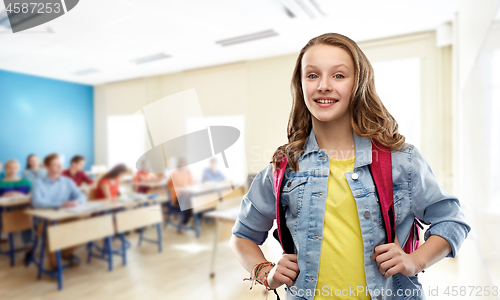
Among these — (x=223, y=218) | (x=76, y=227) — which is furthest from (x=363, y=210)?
(x=76, y=227)

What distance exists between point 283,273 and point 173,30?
5.87 ft

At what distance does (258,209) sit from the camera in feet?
2.09

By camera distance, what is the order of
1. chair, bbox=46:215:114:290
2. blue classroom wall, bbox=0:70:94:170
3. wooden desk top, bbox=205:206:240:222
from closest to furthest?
blue classroom wall, bbox=0:70:94:170
chair, bbox=46:215:114:290
wooden desk top, bbox=205:206:240:222

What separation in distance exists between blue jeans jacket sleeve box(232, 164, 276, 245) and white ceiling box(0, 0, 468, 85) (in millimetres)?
602

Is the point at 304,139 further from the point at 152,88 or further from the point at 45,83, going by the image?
the point at 45,83

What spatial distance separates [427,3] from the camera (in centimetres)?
248

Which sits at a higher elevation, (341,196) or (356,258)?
(341,196)

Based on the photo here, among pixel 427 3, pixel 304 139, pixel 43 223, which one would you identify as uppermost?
pixel 427 3

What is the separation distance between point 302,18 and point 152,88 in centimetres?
198

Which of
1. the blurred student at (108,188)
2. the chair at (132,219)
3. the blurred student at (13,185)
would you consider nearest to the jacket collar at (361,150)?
the chair at (132,219)

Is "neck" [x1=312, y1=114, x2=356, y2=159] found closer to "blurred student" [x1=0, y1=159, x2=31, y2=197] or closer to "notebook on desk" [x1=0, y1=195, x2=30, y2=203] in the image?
"notebook on desk" [x1=0, y1=195, x2=30, y2=203]

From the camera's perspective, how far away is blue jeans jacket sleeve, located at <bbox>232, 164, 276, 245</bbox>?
641 millimetres

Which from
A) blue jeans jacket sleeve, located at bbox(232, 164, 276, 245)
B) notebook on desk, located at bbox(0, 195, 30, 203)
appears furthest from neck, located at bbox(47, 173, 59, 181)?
blue jeans jacket sleeve, located at bbox(232, 164, 276, 245)

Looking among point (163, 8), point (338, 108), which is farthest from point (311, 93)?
point (163, 8)
